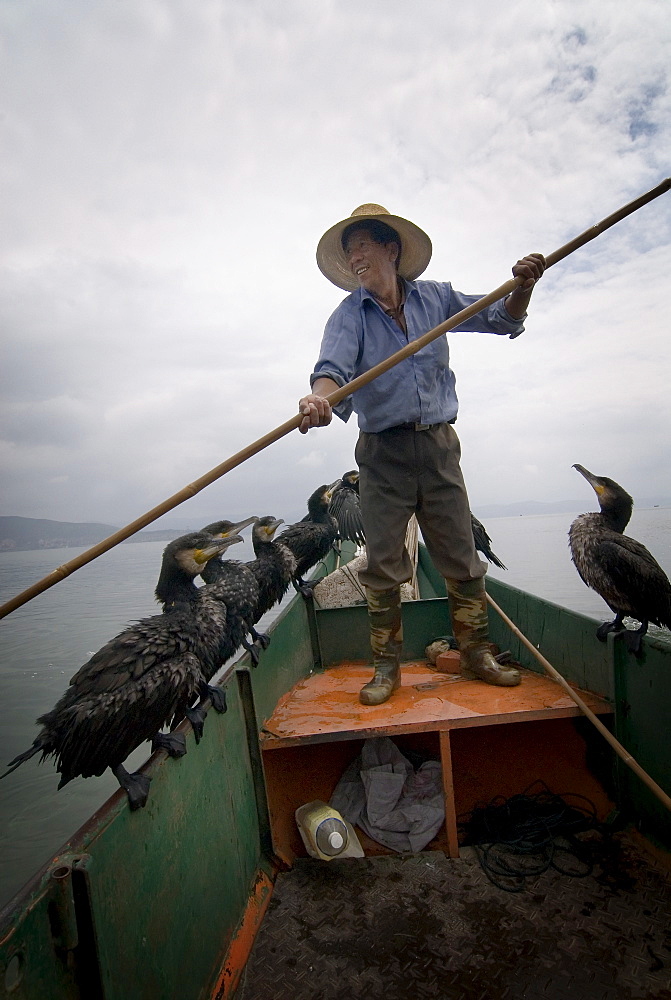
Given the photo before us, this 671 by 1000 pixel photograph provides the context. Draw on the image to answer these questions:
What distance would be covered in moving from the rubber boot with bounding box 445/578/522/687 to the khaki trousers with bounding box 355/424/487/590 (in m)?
0.07

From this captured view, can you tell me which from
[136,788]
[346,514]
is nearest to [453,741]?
[136,788]

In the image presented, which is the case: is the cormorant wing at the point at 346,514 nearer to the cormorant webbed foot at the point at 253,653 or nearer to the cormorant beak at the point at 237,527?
the cormorant beak at the point at 237,527

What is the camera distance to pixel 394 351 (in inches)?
98.3

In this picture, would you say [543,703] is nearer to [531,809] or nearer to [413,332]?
[531,809]

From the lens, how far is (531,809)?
228 cm

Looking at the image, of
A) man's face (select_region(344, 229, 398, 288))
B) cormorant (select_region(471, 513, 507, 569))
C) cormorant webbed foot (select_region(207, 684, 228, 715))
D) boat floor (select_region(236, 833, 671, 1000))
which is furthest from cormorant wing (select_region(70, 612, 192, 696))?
cormorant (select_region(471, 513, 507, 569))

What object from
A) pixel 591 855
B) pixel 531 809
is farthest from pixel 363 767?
pixel 591 855

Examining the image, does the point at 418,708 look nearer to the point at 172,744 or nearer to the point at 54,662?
the point at 172,744

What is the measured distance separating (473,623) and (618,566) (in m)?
0.74

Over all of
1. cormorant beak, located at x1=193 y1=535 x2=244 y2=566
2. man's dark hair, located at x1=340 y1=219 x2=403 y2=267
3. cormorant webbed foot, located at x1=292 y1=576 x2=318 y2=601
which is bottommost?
cormorant webbed foot, located at x1=292 y1=576 x2=318 y2=601

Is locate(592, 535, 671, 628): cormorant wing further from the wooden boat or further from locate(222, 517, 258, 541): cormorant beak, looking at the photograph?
locate(222, 517, 258, 541): cormorant beak

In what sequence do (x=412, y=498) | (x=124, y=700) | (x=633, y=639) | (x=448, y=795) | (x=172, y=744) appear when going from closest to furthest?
1. (x=172, y=744)
2. (x=124, y=700)
3. (x=633, y=639)
4. (x=448, y=795)
5. (x=412, y=498)

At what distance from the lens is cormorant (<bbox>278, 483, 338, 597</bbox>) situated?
15.5 feet

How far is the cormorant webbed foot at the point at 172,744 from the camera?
154 centimetres
